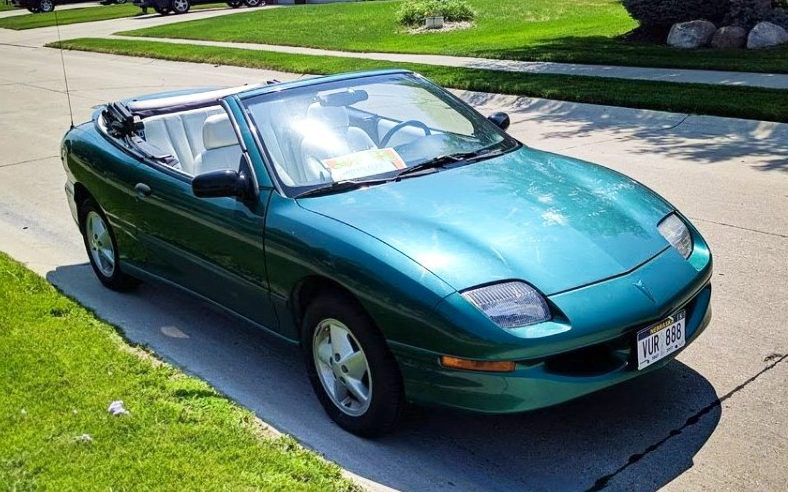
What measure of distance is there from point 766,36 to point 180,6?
→ 2618 cm

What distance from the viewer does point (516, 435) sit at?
4.07 m

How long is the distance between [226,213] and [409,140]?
3.49 feet

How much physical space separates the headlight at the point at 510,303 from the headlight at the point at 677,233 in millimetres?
915

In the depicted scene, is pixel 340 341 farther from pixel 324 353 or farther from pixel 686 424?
pixel 686 424

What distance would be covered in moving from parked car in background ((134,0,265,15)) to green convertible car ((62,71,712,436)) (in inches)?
1264

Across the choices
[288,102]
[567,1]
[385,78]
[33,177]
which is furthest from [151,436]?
[567,1]

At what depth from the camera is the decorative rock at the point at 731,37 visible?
52.3 ft

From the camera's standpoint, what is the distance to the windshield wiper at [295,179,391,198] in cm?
445

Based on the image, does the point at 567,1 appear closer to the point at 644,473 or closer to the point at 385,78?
the point at 385,78

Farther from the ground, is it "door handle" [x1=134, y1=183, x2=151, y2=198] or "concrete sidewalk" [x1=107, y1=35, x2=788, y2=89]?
"door handle" [x1=134, y1=183, x2=151, y2=198]

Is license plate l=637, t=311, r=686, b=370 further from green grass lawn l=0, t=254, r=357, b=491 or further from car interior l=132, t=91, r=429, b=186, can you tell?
car interior l=132, t=91, r=429, b=186

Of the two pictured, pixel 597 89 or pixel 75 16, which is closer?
pixel 597 89

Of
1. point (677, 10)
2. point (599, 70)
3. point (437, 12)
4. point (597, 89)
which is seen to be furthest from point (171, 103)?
point (437, 12)

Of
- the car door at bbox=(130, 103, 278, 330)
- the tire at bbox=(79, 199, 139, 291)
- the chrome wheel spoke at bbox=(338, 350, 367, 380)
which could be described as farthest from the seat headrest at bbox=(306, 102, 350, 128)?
the tire at bbox=(79, 199, 139, 291)
